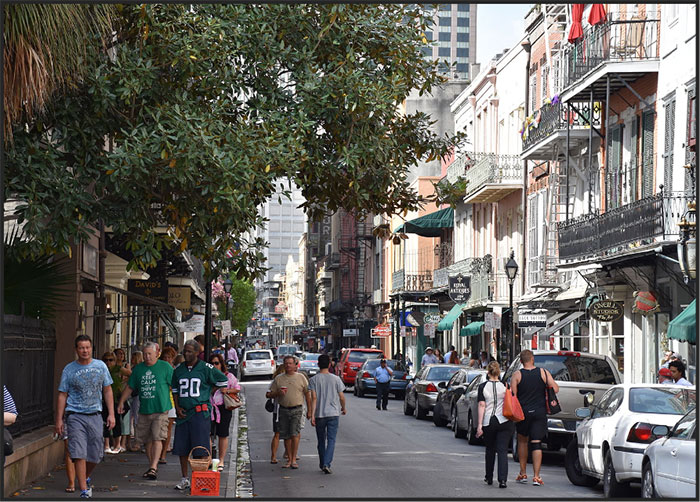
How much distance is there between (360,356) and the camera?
48656mm

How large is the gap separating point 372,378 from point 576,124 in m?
14.1

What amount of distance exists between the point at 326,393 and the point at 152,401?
3079 millimetres

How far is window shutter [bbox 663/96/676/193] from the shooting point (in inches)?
1002

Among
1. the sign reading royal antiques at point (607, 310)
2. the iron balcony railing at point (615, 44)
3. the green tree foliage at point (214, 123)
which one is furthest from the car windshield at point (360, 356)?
the green tree foliage at point (214, 123)

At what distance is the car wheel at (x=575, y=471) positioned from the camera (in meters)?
16.3

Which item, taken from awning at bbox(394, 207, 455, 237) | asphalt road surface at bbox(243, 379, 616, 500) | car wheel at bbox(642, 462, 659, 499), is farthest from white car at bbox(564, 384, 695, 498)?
awning at bbox(394, 207, 455, 237)

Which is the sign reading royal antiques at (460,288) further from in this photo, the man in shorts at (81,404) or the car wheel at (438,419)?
the man in shorts at (81,404)

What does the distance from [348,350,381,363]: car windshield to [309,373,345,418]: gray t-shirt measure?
30005 mm

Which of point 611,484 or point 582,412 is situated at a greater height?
point 582,412

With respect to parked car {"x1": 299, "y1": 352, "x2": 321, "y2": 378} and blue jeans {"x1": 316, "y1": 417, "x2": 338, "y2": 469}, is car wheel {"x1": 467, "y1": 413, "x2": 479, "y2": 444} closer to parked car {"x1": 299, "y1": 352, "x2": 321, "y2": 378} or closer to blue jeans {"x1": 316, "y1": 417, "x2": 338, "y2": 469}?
blue jeans {"x1": 316, "y1": 417, "x2": 338, "y2": 469}

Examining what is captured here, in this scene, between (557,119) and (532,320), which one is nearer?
(557,119)

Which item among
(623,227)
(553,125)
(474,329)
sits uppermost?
(553,125)

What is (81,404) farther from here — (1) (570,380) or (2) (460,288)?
(2) (460,288)

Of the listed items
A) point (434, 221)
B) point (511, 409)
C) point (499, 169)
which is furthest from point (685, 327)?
point (434, 221)
